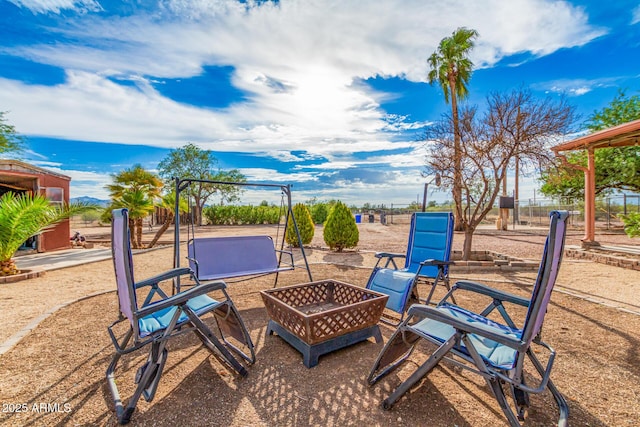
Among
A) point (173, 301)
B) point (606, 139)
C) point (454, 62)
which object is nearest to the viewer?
point (173, 301)

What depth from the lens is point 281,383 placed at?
1.95 m

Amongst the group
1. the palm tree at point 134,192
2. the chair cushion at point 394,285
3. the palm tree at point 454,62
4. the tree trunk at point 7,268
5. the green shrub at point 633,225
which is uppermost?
the palm tree at point 454,62

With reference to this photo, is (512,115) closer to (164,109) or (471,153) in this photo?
(471,153)

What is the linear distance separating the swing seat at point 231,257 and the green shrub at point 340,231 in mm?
3662

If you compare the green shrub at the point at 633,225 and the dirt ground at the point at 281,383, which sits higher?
the green shrub at the point at 633,225

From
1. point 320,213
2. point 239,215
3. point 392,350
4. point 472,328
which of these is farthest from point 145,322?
point 239,215

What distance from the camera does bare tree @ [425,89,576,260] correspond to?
5.51 m

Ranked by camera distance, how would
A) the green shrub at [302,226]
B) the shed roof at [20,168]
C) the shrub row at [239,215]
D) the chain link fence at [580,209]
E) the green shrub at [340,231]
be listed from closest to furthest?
the shed roof at [20,168] < the green shrub at [340,231] < the green shrub at [302,226] < the chain link fence at [580,209] < the shrub row at [239,215]

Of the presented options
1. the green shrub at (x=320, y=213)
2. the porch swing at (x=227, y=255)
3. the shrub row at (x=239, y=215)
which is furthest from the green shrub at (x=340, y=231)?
the shrub row at (x=239, y=215)

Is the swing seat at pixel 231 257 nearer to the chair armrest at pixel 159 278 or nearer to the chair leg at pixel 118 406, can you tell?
the chair armrest at pixel 159 278

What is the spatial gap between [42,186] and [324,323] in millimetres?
9147

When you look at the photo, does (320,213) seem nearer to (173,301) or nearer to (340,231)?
(340,231)

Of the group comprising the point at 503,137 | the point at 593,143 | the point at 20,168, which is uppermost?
the point at 593,143

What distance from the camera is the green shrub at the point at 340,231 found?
24.8 ft
